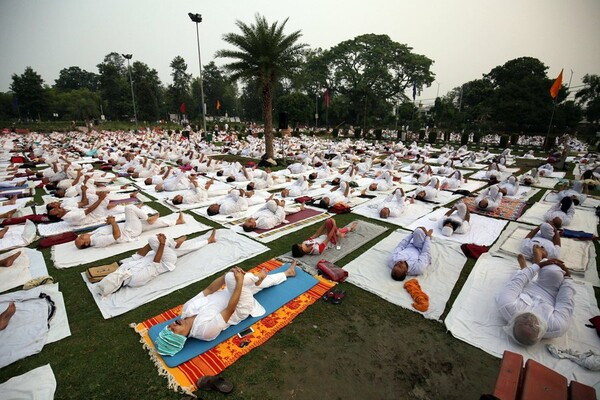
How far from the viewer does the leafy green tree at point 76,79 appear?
85.1 meters

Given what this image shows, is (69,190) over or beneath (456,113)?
beneath

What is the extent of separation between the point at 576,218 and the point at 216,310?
32.4 feet

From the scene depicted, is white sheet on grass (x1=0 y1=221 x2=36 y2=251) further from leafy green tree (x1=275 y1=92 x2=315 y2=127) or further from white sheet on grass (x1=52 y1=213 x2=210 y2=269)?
leafy green tree (x1=275 y1=92 x2=315 y2=127)

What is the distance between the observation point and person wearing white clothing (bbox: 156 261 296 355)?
11.7 feet

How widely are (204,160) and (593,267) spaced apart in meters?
14.9

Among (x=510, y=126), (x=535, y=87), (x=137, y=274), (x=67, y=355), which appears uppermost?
(x=535, y=87)

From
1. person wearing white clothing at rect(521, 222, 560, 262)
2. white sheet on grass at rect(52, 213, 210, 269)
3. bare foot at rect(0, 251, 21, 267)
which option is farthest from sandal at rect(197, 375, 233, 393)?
person wearing white clothing at rect(521, 222, 560, 262)

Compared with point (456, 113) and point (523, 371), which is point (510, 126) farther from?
point (523, 371)

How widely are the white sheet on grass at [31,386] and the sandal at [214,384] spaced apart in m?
1.60

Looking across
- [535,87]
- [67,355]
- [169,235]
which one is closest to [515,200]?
[169,235]

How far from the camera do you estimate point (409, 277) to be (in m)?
5.27

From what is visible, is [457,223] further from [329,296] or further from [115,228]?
[115,228]

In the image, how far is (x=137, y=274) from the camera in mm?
5000

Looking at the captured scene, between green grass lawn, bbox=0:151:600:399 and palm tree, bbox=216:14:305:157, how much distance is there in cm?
1462
